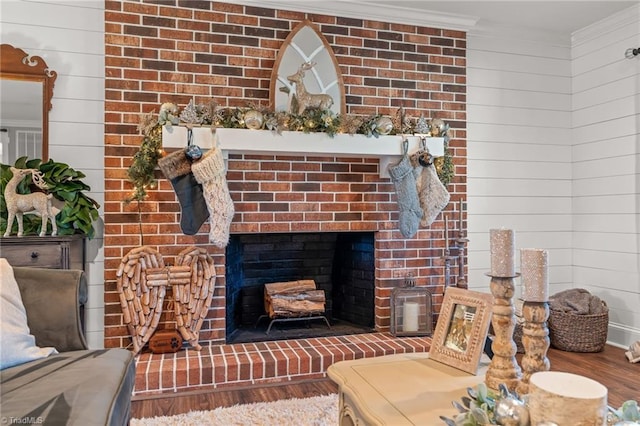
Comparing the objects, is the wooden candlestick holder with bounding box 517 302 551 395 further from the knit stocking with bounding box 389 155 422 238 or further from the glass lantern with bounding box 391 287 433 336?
the glass lantern with bounding box 391 287 433 336

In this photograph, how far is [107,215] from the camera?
2.70 m

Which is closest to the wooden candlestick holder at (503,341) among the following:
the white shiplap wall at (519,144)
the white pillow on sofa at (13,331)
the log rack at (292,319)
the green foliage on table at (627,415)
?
the green foliage on table at (627,415)

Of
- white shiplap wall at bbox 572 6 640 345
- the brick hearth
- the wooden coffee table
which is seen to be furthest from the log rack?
white shiplap wall at bbox 572 6 640 345

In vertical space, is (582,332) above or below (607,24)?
below

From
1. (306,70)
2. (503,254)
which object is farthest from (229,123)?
(503,254)

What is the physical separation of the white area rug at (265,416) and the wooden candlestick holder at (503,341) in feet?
3.35

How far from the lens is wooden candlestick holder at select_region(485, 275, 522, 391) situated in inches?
50.5

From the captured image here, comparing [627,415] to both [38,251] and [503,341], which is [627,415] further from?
[38,251]

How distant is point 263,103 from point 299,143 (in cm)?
46

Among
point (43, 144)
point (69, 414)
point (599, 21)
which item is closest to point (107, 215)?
→ point (43, 144)

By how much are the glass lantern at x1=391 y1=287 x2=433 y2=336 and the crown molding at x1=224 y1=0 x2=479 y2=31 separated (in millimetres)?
1963

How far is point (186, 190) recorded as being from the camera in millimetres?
2578

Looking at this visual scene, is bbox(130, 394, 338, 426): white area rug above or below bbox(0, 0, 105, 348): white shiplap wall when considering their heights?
below

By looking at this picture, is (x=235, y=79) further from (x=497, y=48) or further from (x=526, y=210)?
(x=526, y=210)
